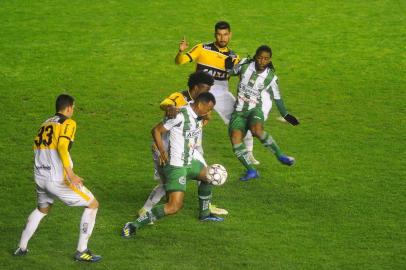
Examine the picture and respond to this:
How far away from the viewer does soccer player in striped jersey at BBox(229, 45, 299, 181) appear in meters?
13.3

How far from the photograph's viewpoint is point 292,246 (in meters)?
11.1

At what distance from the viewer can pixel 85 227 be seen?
10500 mm

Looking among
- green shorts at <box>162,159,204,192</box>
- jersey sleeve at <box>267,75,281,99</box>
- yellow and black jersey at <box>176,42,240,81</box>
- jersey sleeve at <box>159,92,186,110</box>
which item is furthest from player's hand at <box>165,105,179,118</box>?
yellow and black jersey at <box>176,42,240,81</box>

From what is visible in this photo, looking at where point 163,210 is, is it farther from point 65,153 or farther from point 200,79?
point 200,79

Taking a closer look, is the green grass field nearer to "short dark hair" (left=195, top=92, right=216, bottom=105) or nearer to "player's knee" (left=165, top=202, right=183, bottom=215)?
"player's knee" (left=165, top=202, right=183, bottom=215)

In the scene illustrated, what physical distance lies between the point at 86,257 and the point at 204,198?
6.31ft

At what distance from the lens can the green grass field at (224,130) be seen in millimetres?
11109

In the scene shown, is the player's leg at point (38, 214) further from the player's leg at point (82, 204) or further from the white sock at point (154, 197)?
the white sock at point (154, 197)

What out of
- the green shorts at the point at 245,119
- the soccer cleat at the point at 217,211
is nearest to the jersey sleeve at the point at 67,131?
the soccer cleat at the point at 217,211

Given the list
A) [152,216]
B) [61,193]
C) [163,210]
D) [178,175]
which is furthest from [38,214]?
[178,175]

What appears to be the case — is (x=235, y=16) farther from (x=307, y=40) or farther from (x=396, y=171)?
(x=396, y=171)

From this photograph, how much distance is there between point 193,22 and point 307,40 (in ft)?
9.67

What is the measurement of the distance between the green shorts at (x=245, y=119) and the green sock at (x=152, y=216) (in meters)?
2.72

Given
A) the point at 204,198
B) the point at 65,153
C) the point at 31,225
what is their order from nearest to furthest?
the point at 65,153, the point at 31,225, the point at 204,198
